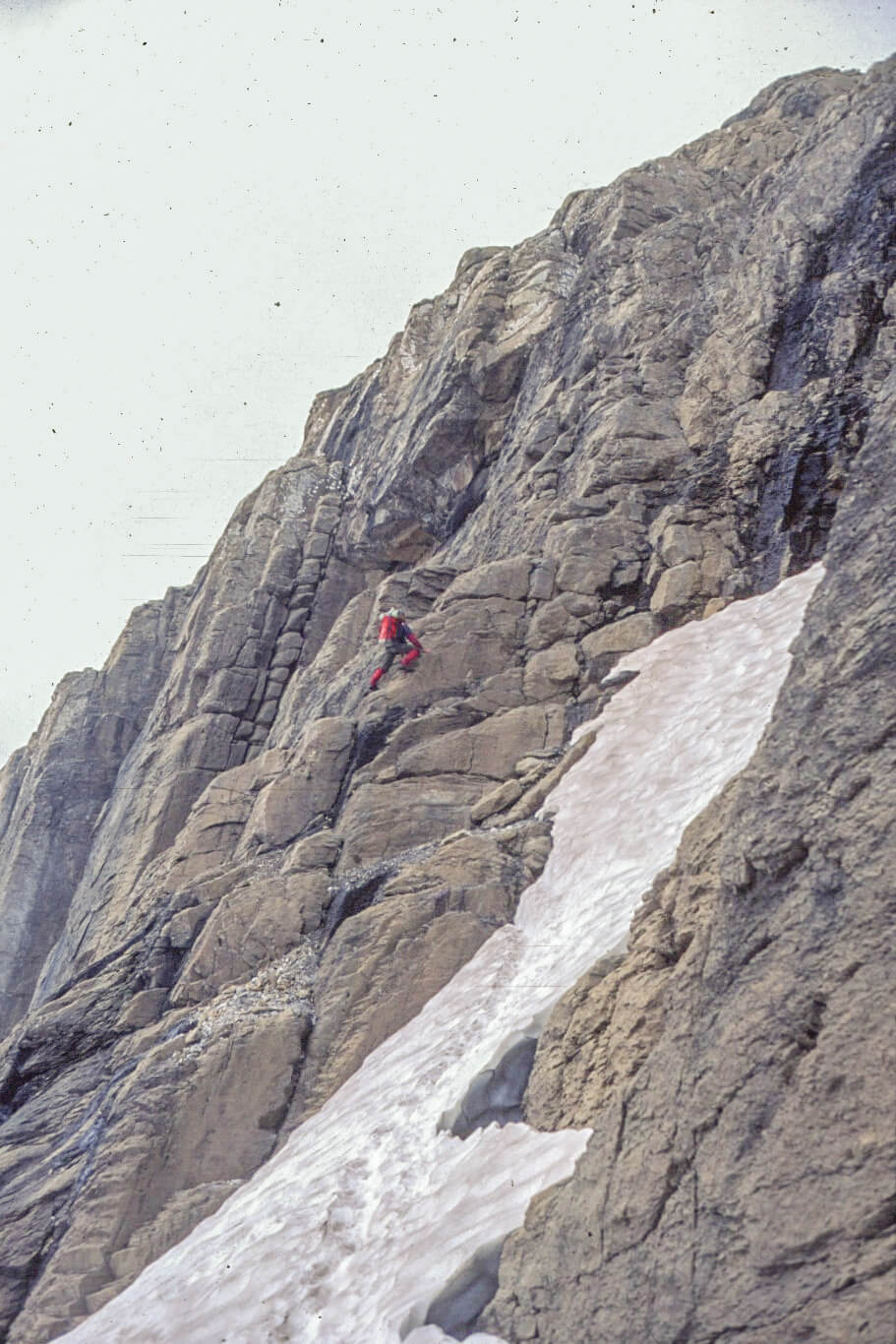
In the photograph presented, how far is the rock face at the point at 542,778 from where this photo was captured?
674 cm

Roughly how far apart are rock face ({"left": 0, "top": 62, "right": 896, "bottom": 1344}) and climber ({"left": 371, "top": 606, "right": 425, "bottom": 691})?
0.96 feet

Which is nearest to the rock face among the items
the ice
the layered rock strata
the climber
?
the layered rock strata

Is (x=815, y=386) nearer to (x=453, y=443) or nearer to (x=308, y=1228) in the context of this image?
(x=453, y=443)

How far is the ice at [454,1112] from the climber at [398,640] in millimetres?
3904

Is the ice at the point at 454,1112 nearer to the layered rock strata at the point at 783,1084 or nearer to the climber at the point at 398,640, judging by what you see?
the layered rock strata at the point at 783,1084

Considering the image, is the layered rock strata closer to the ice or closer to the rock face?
the rock face

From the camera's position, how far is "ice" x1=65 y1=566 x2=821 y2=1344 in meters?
9.16

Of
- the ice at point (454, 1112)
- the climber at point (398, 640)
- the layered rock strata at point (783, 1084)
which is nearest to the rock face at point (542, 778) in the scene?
the layered rock strata at point (783, 1084)

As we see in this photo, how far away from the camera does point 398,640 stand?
804 inches

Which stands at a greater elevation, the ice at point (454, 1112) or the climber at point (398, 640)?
the climber at point (398, 640)

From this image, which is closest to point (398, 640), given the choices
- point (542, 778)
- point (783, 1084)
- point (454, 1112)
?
point (542, 778)

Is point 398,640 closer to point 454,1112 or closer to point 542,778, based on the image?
point 542,778

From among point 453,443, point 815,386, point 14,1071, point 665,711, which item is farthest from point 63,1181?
point 453,443

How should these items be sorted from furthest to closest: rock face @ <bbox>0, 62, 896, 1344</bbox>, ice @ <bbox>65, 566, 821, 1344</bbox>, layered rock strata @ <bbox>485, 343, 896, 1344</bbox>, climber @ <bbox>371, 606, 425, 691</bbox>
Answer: climber @ <bbox>371, 606, 425, 691</bbox>
ice @ <bbox>65, 566, 821, 1344</bbox>
rock face @ <bbox>0, 62, 896, 1344</bbox>
layered rock strata @ <bbox>485, 343, 896, 1344</bbox>
